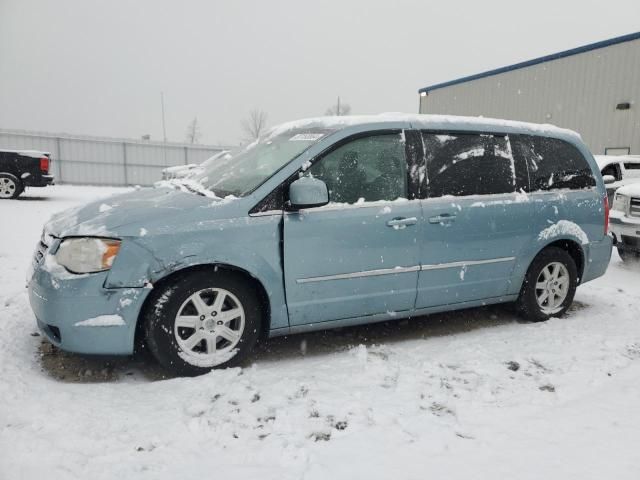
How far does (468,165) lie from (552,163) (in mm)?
945

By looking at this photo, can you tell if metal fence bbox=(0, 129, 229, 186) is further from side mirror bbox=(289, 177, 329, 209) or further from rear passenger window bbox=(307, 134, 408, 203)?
side mirror bbox=(289, 177, 329, 209)

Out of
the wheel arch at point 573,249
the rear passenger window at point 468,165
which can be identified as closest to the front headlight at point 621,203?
the wheel arch at point 573,249

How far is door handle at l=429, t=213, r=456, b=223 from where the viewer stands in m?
3.68

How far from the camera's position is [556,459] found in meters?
2.32

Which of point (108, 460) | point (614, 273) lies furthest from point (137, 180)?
point (108, 460)

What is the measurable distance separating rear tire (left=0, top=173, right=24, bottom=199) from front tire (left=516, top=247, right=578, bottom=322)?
→ 12.8 meters

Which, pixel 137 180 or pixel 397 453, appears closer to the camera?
pixel 397 453

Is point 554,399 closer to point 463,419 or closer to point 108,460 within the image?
point 463,419

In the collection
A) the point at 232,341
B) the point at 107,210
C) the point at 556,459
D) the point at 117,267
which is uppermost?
the point at 107,210

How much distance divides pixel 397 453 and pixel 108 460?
1.34m

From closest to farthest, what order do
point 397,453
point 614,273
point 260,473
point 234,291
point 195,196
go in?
point 260,473 → point 397,453 → point 234,291 → point 195,196 → point 614,273

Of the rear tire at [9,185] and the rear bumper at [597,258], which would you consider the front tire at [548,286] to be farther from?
the rear tire at [9,185]

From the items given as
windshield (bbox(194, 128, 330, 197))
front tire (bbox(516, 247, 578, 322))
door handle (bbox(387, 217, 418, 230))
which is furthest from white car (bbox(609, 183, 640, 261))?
windshield (bbox(194, 128, 330, 197))

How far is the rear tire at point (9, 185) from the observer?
1259 cm
